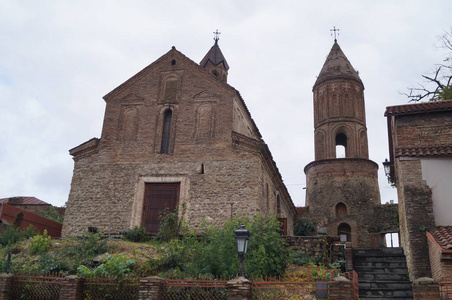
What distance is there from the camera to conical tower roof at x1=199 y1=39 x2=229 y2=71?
28.6m

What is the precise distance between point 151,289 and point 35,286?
3418 mm

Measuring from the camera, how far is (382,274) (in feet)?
48.1

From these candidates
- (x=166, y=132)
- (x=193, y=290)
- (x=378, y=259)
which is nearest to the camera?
(x=193, y=290)

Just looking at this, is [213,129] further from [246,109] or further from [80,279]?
[80,279]

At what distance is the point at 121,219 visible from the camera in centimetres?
1941

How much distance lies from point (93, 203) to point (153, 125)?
179 inches

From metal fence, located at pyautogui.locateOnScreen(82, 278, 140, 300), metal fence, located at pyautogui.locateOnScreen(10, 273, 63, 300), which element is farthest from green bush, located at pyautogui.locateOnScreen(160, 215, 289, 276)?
metal fence, located at pyautogui.locateOnScreen(10, 273, 63, 300)

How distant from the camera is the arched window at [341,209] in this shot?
95.3 feet

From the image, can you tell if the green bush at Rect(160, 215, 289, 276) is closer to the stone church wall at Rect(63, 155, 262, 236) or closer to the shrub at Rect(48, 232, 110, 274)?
the shrub at Rect(48, 232, 110, 274)

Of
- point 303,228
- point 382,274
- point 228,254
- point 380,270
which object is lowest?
point 382,274

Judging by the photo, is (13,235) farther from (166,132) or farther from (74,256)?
(166,132)

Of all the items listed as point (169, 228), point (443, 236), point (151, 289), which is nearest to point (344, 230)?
point (169, 228)

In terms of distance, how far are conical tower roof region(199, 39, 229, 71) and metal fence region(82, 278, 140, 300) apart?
1964 centimetres

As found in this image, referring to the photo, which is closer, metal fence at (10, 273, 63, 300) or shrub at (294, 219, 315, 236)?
metal fence at (10, 273, 63, 300)
